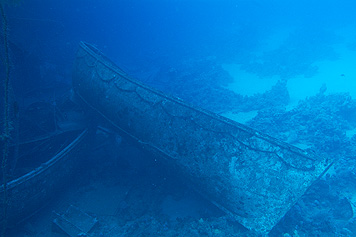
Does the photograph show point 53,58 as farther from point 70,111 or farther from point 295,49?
point 295,49

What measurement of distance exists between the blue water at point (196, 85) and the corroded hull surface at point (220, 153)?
0.72 meters

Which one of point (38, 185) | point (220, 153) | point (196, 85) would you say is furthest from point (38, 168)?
point (196, 85)

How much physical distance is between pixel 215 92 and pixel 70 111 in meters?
7.85

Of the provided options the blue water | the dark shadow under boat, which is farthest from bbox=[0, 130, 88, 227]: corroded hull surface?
the blue water

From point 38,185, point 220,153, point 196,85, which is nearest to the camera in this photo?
point 220,153

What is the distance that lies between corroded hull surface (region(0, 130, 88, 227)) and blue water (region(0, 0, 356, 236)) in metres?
0.51

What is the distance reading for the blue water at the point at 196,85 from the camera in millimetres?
4973

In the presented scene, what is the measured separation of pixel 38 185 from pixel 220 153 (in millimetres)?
4091

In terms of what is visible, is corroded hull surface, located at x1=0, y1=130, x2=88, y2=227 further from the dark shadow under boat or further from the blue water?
the blue water

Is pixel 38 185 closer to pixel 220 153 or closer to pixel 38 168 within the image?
pixel 38 168

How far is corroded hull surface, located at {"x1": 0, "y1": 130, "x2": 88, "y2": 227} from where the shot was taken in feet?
13.4

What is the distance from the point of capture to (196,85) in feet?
43.5

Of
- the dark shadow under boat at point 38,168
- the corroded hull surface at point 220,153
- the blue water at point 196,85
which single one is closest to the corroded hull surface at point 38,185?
the dark shadow under boat at point 38,168

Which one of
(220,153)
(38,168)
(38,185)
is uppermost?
(220,153)
